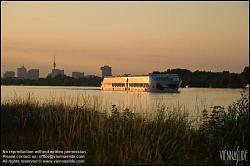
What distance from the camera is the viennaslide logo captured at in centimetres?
911

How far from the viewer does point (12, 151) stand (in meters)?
9.05

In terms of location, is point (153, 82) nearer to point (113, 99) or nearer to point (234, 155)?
point (113, 99)

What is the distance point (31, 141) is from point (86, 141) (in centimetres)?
170

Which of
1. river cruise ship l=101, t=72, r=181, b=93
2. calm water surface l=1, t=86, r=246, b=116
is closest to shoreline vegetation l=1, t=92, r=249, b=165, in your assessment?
calm water surface l=1, t=86, r=246, b=116

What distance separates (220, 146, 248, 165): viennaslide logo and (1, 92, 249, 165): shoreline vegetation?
111 mm

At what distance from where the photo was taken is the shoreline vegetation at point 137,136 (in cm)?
808

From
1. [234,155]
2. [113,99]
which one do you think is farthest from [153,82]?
[234,155]

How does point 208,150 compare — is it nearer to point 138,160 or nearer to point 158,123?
point 158,123

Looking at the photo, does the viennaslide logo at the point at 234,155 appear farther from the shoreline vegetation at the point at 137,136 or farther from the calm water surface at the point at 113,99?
the calm water surface at the point at 113,99

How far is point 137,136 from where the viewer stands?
8.96 meters

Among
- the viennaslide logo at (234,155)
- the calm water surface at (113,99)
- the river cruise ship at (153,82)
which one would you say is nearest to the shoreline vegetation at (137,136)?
the viennaslide logo at (234,155)

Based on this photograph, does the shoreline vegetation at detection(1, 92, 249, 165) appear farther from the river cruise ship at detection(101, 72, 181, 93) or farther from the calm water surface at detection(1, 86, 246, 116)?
the river cruise ship at detection(101, 72, 181, 93)

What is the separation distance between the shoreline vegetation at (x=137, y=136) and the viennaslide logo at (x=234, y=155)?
11 centimetres

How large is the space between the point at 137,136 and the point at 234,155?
7.54 ft
